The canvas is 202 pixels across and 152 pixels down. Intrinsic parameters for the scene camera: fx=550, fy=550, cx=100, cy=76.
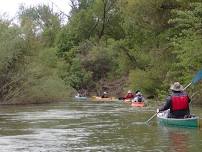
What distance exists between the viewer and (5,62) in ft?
124

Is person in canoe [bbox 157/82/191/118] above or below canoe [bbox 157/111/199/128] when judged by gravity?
above

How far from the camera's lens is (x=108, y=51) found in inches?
2361

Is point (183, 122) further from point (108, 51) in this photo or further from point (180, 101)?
point (108, 51)

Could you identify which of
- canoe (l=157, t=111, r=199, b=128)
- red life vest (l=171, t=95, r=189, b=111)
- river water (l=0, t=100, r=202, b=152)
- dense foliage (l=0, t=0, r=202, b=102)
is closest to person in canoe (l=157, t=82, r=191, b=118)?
red life vest (l=171, t=95, r=189, b=111)

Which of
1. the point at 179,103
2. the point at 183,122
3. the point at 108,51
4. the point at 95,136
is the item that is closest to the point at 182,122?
the point at 183,122

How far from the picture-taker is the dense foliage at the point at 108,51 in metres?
30.9

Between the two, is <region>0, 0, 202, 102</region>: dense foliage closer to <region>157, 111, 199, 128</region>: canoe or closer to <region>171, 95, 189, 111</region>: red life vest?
<region>157, 111, 199, 128</region>: canoe

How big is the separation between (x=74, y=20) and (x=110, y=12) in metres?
4.73

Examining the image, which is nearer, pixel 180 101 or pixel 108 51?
pixel 180 101

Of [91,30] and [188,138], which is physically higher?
[91,30]

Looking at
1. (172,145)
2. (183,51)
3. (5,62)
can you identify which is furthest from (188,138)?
(5,62)

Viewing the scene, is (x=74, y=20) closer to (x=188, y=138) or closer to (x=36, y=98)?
(x=36, y=98)

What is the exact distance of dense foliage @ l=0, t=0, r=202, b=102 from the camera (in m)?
30.9

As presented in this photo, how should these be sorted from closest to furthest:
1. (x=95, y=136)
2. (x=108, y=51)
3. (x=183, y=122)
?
1. (x=95, y=136)
2. (x=183, y=122)
3. (x=108, y=51)
